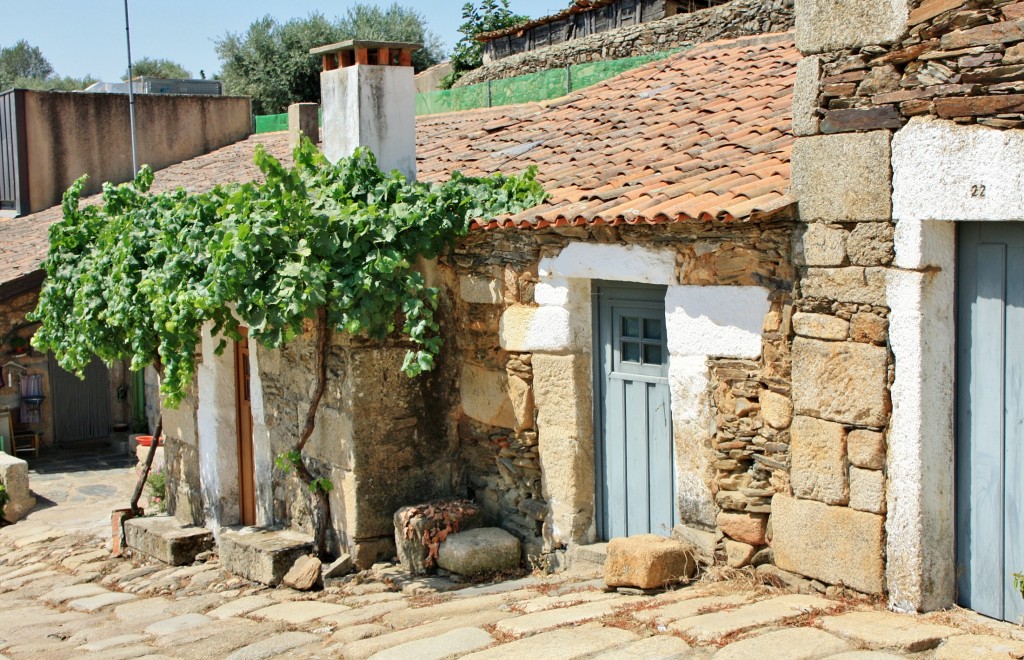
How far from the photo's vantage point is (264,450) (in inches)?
331

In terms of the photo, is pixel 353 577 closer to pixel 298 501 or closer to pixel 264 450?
pixel 298 501

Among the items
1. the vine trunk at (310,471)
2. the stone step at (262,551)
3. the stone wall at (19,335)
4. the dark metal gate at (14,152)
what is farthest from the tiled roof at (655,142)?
the dark metal gate at (14,152)

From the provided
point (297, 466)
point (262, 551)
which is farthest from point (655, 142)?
point (262, 551)

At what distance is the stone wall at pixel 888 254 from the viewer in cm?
464

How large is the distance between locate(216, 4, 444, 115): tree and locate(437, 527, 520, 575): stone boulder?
21787 mm

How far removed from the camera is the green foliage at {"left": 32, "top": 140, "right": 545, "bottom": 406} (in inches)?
267

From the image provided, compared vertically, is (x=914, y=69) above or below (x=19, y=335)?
above

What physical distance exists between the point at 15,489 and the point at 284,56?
19.2 m

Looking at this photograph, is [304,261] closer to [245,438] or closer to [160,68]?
[245,438]

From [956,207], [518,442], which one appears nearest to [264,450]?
[518,442]

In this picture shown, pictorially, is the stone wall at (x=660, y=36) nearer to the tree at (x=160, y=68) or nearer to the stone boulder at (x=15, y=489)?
the stone boulder at (x=15, y=489)

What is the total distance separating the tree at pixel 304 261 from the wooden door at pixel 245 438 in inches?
33.1

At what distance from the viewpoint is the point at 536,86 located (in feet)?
43.1

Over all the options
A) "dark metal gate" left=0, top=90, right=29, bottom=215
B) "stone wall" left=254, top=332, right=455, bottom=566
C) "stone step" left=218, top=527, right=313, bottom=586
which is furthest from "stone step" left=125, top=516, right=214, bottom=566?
"dark metal gate" left=0, top=90, right=29, bottom=215
